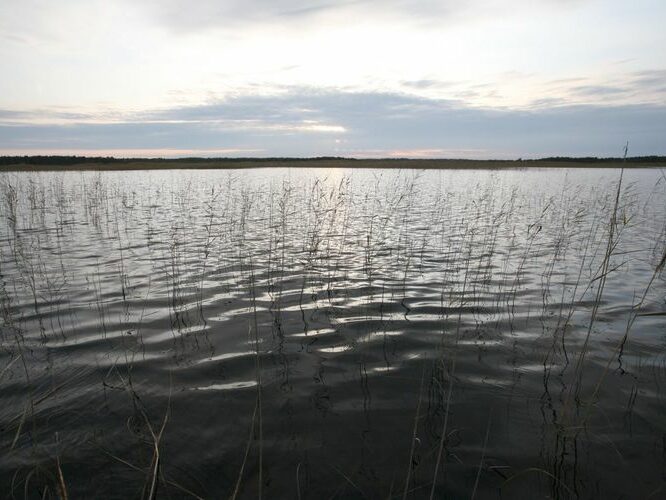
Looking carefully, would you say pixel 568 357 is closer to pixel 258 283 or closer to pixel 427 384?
pixel 427 384

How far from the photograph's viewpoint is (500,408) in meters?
3.98

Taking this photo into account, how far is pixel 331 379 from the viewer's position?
4.55m

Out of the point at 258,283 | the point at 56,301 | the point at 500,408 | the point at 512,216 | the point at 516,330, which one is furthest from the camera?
the point at 512,216

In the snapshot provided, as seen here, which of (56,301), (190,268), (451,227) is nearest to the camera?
(56,301)

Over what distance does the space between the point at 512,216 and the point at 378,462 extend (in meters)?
16.7

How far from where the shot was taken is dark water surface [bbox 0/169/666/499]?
3137mm

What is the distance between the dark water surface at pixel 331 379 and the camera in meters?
3.14

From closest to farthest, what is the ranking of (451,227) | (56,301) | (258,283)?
1. (56,301)
2. (258,283)
3. (451,227)

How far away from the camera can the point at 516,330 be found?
598 centimetres

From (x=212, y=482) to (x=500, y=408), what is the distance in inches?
104

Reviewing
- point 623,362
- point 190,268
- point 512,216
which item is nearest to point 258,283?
point 190,268

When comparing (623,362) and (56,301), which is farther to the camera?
(56,301)

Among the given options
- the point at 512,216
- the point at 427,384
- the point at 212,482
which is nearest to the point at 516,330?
the point at 427,384

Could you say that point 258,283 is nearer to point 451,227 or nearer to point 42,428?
point 42,428
